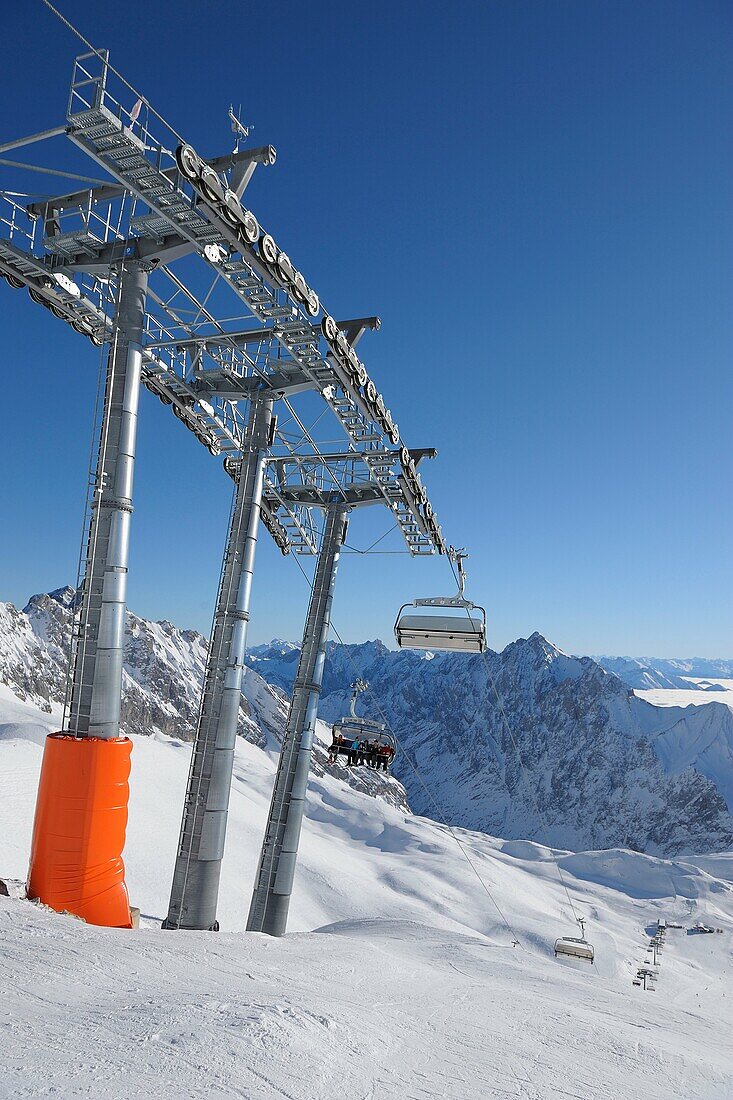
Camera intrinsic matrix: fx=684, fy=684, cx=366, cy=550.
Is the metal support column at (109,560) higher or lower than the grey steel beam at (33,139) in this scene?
lower

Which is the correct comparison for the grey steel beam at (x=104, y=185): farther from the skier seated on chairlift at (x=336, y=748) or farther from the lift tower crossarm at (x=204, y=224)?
the skier seated on chairlift at (x=336, y=748)

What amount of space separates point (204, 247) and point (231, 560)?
22.3 feet

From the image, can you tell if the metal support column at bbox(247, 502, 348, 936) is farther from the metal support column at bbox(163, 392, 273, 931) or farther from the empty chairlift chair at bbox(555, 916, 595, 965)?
the empty chairlift chair at bbox(555, 916, 595, 965)

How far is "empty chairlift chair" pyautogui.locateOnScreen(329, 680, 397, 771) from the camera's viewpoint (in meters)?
24.0

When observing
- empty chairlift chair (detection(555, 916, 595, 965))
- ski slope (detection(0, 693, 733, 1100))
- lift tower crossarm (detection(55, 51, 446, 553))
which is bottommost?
empty chairlift chair (detection(555, 916, 595, 965))

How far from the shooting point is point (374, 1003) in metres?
8.77

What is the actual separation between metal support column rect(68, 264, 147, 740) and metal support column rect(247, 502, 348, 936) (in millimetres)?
9336

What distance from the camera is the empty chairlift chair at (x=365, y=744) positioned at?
2395cm

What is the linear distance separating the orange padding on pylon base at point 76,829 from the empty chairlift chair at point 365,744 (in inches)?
557

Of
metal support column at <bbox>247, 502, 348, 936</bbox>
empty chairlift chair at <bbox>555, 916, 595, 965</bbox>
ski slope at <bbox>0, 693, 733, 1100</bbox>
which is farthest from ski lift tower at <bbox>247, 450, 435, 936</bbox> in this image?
empty chairlift chair at <bbox>555, 916, 595, 965</bbox>

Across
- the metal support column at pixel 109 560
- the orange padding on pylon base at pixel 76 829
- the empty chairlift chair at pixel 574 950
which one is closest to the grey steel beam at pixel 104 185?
the metal support column at pixel 109 560

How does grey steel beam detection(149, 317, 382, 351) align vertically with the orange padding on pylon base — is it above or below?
above

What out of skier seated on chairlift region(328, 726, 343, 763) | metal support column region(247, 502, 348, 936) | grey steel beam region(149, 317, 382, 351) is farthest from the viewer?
skier seated on chairlift region(328, 726, 343, 763)

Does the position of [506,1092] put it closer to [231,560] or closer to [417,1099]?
[417,1099]
